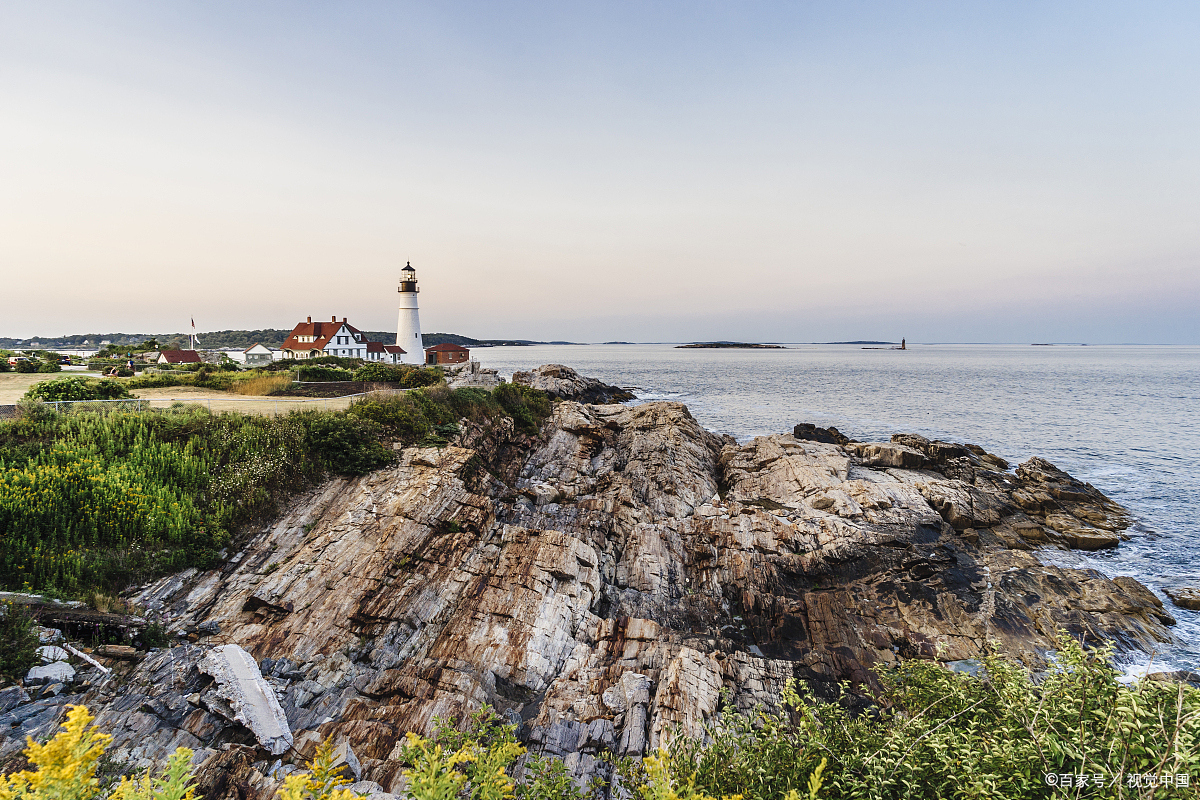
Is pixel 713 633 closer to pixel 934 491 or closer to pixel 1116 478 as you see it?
pixel 934 491

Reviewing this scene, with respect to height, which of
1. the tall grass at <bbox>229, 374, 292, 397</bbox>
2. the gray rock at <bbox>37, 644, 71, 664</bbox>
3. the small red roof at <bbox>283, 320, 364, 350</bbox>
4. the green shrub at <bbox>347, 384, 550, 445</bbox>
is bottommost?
the gray rock at <bbox>37, 644, 71, 664</bbox>

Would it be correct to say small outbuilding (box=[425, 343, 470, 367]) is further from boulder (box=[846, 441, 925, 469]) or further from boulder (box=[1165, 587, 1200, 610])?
boulder (box=[1165, 587, 1200, 610])

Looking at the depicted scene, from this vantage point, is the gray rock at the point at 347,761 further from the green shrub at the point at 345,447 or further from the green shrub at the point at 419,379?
the green shrub at the point at 419,379

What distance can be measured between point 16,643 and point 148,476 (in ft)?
21.0

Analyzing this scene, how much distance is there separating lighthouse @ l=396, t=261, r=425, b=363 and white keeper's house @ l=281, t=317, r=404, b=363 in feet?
39.3

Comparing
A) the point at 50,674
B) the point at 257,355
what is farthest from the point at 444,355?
the point at 50,674

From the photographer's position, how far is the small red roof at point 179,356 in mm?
42375

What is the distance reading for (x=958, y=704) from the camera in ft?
16.5

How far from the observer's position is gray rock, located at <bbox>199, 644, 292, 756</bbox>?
7031mm

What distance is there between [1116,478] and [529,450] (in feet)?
112

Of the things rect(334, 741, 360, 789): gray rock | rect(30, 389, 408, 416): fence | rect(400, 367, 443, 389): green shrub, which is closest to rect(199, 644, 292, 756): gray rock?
rect(334, 741, 360, 789): gray rock

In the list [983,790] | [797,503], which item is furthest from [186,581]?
[797,503]

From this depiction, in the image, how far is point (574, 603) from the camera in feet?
41.8

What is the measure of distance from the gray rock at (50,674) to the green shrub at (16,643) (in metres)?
0.10
